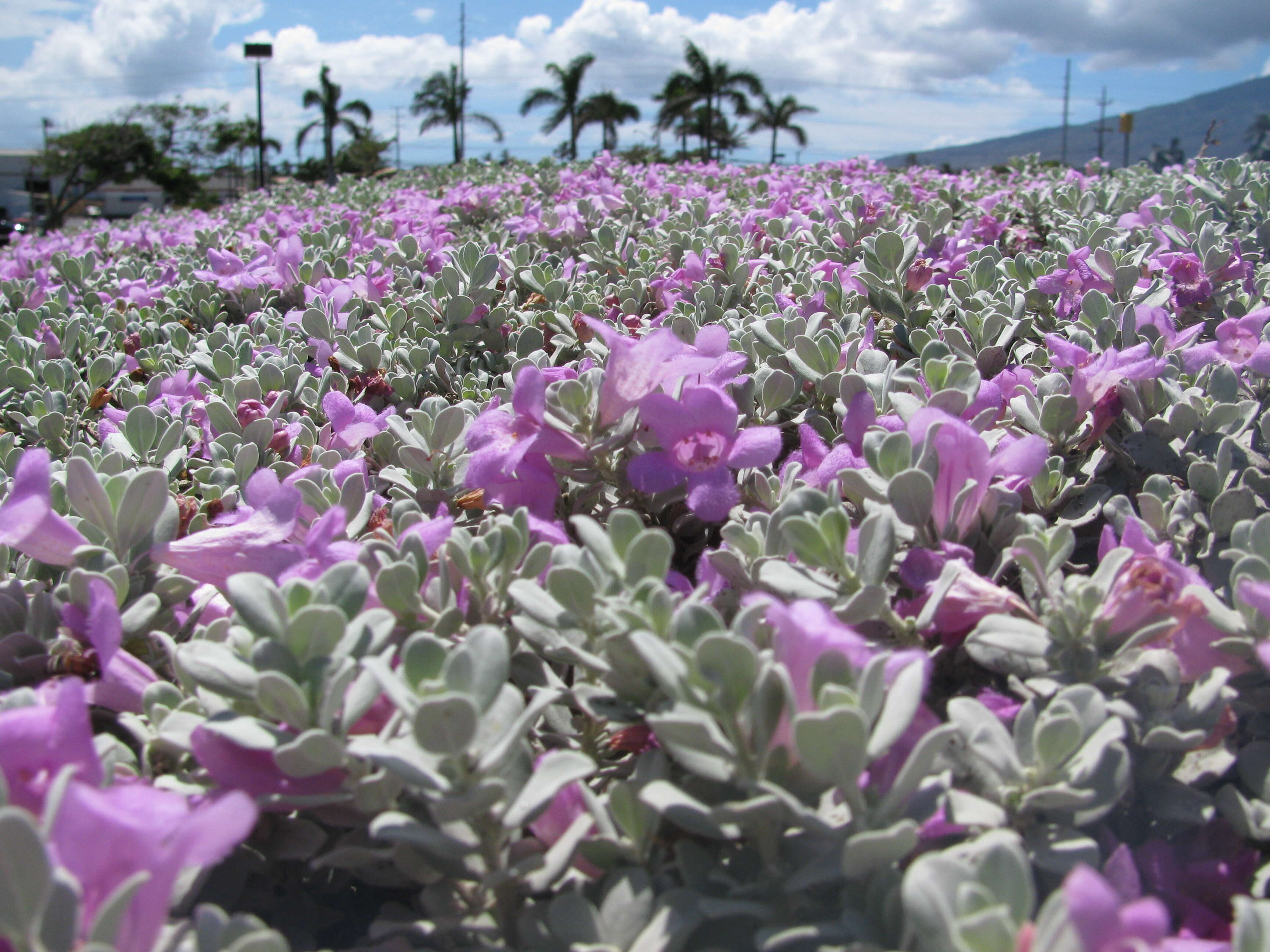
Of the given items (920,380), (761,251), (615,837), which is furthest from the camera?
(761,251)

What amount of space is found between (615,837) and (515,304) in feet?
6.99

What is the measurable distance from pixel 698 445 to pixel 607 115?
41.8 meters

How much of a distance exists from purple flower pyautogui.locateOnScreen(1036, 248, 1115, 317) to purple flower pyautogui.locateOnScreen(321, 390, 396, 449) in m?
1.60

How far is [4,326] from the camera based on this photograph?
2.79 metres

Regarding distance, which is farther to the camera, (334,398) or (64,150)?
(64,150)

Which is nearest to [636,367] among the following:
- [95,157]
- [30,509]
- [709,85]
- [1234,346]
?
[30,509]

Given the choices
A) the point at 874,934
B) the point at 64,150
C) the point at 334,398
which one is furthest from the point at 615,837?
the point at 64,150

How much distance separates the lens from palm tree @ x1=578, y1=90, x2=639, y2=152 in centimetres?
3872

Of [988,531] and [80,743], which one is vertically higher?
[988,531]

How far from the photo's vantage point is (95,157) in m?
45.1

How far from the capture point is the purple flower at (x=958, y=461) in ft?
3.66

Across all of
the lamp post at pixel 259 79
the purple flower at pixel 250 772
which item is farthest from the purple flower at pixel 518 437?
the lamp post at pixel 259 79

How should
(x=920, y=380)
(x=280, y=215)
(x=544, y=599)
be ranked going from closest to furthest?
(x=544, y=599)
(x=920, y=380)
(x=280, y=215)

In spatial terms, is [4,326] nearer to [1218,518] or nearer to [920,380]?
[920,380]
